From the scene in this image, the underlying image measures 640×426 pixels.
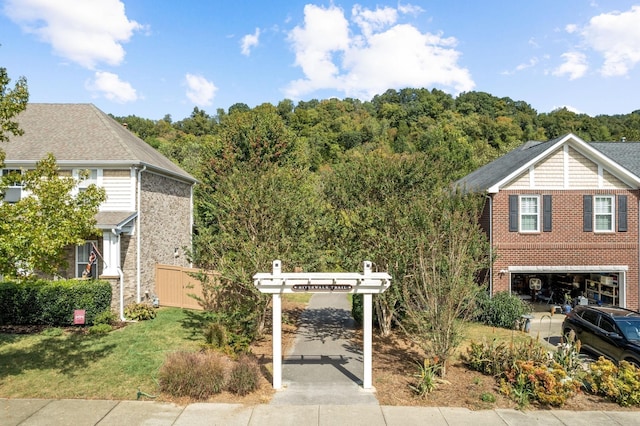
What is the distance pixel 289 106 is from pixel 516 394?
76498 millimetres

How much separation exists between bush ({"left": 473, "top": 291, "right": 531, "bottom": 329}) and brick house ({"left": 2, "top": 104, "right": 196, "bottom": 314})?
13622 mm

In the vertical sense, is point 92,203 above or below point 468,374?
above

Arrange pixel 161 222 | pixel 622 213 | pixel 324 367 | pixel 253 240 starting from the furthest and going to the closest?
pixel 161 222
pixel 622 213
pixel 253 240
pixel 324 367

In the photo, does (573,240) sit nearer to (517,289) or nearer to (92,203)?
(517,289)

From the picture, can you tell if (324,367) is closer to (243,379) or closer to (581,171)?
(243,379)

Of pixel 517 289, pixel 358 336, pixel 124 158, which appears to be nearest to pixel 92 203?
pixel 124 158

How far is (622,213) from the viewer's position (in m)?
17.3

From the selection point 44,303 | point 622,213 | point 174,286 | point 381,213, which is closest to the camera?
point 381,213

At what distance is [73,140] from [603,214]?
22992 millimetres

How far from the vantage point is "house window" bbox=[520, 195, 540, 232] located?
17.4 m

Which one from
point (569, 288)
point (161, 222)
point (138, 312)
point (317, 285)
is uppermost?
point (161, 222)

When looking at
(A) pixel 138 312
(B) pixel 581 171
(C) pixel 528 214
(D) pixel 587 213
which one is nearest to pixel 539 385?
(C) pixel 528 214

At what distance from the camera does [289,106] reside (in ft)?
263

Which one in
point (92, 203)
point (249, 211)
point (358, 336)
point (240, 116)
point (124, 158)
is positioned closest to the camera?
point (92, 203)
